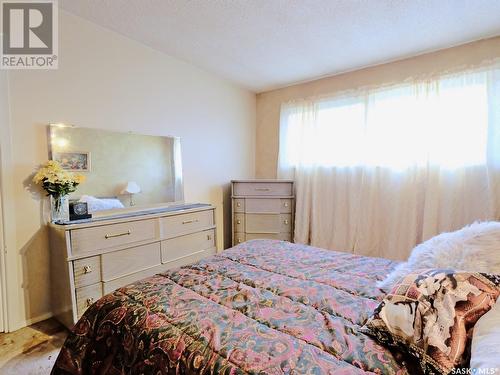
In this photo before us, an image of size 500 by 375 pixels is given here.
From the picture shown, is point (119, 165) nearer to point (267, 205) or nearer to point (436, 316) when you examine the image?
point (267, 205)

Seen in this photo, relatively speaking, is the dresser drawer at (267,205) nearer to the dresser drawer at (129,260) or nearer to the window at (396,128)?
the window at (396,128)

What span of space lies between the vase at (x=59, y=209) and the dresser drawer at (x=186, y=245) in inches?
31.2

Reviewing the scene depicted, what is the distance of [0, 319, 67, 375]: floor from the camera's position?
160 centimetres

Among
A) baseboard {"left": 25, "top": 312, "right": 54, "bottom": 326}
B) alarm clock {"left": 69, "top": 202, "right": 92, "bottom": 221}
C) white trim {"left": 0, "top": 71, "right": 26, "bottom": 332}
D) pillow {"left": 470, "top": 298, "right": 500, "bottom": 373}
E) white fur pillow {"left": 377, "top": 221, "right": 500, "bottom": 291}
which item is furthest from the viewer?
alarm clock {"left": 69, "top": 202, "right": 92, "bottom": 221}

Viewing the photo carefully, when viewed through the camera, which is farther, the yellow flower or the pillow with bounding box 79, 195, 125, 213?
the pillow with bounding box 79, 195, 125, 213

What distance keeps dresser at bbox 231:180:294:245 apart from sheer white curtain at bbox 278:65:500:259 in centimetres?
27

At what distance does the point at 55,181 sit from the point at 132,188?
0.71m

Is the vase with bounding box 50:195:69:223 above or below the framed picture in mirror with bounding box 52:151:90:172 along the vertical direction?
below

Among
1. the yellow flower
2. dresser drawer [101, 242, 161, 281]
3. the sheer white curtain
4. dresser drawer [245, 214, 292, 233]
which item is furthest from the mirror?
the sheer white curtain

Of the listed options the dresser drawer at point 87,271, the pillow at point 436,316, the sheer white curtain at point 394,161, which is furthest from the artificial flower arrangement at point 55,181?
the sheer white curtain at point 394,161

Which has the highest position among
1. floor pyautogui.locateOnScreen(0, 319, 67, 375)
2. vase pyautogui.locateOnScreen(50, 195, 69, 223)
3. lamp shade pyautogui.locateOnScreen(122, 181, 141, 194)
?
lamp shade pyautogui.locateOnScreen(122, 181, 141, 194)

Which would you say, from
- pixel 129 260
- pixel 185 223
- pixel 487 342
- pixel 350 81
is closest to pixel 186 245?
pixel 185 223

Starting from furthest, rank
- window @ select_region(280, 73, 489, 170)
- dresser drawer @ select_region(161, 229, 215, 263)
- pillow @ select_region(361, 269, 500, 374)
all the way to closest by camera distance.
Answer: window @ select_region(280, 73, 489, 170) < dresser drawer @ select_region(161, 229, 215, 263) < pillow @ select_region(361, 269, 500, 374)

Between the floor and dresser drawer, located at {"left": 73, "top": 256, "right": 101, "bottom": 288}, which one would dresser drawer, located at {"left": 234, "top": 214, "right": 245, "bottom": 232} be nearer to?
dresser drawer, located at {"left": 73, "top": 256, "right": 101, "bottom": 288}
